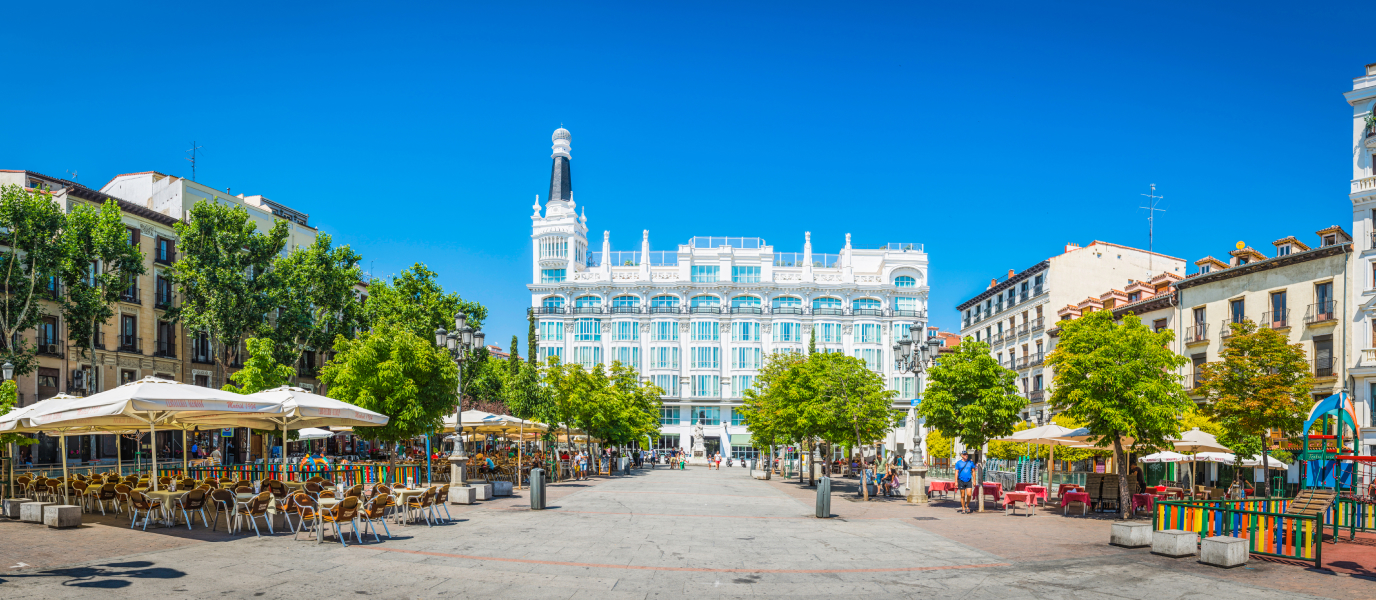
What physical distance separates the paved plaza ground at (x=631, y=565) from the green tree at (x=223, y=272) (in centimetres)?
2792

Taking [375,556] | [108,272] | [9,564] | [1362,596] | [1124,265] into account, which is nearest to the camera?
[1362,596]

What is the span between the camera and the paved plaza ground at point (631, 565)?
10984mm

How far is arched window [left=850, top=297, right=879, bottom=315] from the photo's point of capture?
A: 86.9 metres

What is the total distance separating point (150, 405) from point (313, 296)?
1295 inches

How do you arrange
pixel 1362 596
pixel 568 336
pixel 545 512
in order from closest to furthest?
1. pixel 1362 596
2. pixel 545 512
3. pixel 568 336

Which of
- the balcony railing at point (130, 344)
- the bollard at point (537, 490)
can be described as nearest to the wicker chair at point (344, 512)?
the bollard at point (537, 490)

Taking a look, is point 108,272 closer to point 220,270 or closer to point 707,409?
point 220,270

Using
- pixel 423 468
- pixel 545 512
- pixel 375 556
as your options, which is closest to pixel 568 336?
pixel 423 468

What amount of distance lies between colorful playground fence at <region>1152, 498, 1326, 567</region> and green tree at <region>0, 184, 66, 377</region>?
39397mm

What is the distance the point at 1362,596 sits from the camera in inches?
434

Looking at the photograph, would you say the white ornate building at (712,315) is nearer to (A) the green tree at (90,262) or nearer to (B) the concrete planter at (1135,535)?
(A) the green tree at (90,262)

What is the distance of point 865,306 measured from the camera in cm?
8725

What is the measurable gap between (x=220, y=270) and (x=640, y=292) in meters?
47.8

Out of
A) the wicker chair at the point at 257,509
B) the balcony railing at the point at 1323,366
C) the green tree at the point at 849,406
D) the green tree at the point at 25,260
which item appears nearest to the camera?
the wicker chair at the point at 257,509
